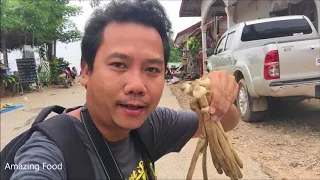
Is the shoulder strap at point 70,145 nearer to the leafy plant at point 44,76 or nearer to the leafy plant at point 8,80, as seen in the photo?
the leafy plant at point 8,80

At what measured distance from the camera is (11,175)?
1271 millimetres

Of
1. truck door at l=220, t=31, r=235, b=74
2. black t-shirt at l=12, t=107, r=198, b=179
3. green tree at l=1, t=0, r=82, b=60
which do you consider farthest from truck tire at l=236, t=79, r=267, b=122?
green tree at l=1, t=0, r=82, b=60

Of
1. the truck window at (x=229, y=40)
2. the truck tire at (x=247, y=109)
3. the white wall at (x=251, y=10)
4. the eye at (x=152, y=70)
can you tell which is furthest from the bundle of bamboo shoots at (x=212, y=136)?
the white wall at (x=251, y=10)

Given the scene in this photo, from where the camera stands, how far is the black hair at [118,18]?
59.1 inches

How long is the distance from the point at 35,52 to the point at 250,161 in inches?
723

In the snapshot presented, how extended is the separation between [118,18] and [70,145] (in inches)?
22.1

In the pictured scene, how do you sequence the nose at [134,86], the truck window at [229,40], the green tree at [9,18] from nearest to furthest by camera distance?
the nose at [134,86]
the truck window at [229,40]
the green tree at [9,18]

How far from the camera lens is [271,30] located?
24.8ft

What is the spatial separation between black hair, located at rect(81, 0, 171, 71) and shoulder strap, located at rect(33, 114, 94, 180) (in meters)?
0.30

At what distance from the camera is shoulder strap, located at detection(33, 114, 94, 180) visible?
4.15ft

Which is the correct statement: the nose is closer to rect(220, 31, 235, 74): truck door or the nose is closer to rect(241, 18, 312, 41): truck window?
rect(220, 31, 235, 74): truck door

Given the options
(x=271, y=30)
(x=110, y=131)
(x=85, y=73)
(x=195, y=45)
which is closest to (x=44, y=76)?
(x=195, y=45)

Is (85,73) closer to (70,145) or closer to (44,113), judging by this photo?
(44,113)

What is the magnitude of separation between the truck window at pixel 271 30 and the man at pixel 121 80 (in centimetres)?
618
